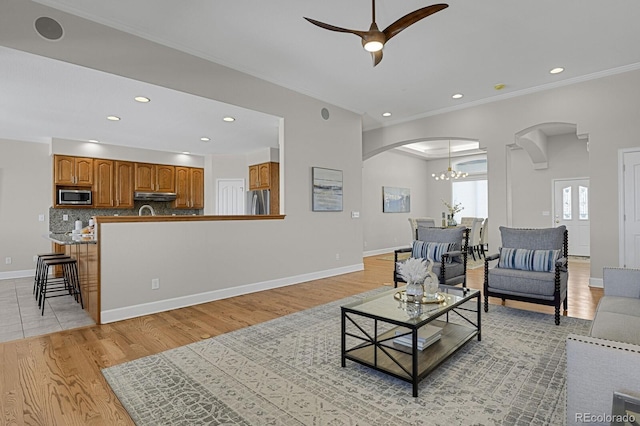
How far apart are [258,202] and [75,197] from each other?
3.49m

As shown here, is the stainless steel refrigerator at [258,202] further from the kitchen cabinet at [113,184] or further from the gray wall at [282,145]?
the kitchen cabinet at [113,184]

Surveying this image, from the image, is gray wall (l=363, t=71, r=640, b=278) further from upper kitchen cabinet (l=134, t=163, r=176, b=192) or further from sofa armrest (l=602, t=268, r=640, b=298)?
upper kitchen cabinet (l=134, t=163, r=176, b=192)

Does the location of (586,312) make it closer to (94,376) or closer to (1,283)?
(94,376)

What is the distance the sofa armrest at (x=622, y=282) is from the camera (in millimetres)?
2625

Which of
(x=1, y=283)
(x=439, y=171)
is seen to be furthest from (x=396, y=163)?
(x=1, y=283)

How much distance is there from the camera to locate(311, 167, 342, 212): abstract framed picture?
5617 mm

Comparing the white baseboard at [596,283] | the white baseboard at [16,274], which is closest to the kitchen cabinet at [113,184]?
the white baseboard at [16,274]

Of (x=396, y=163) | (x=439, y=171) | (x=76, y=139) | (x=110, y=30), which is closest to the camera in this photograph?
(x=110, y=30)

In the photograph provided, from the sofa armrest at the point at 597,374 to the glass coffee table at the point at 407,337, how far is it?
0.80m

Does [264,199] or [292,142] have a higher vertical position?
[292,142]

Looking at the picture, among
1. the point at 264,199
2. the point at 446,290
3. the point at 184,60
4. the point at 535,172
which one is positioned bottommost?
the point at 446,290

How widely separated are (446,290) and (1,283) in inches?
279

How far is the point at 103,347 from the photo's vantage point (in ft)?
9.54

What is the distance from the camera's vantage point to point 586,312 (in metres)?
3.70
